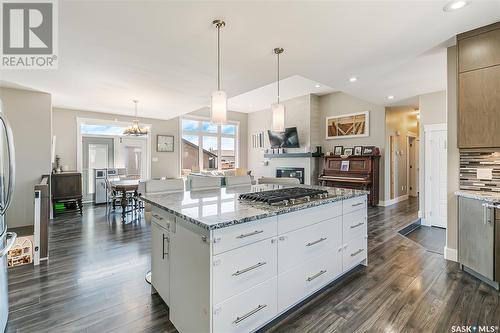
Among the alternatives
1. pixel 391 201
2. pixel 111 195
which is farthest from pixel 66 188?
pixel 391 201

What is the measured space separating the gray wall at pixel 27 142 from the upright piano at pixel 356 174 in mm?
6769

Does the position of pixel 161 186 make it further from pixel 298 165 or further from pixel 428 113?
pixel 298 165

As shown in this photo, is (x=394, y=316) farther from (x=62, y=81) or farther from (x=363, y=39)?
(x=62, y=81)

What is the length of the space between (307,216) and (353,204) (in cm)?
88

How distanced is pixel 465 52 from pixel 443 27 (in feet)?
1.50

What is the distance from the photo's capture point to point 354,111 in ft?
22.6

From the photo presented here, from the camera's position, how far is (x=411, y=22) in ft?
7.71

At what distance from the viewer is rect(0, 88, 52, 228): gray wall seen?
14.6 ft

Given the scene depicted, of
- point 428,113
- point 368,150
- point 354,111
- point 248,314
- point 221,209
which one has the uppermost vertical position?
point 354,111

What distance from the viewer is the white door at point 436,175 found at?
450 centimetres

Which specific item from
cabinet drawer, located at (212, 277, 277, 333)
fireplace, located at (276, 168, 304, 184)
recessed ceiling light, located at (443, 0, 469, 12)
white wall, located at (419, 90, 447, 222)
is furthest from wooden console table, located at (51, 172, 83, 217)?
white wall, located at (419, 90, 447, 222)

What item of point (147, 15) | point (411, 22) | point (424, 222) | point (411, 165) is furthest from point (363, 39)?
point (411, 165)

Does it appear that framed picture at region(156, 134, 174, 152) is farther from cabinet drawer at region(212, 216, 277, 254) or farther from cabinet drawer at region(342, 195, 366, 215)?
cabinet drawer at region(212, 216, 277, 254)
